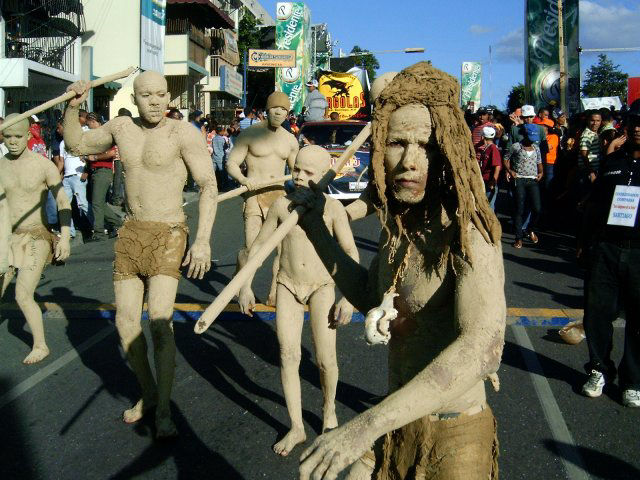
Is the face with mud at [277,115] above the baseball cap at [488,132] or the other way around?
the other way around

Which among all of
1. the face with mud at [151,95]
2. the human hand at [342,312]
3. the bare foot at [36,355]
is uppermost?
the face with mud at [151,95]

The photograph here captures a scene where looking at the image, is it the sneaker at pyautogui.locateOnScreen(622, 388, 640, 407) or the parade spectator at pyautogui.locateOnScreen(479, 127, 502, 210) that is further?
the parade spectator at pyautogui.locateOnScreen(479, 127, 502, 210)

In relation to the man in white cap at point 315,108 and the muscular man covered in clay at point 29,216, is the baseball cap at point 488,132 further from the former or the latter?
the muscular man covered in clay at point 29,216

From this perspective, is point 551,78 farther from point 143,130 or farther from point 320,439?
point 320,439

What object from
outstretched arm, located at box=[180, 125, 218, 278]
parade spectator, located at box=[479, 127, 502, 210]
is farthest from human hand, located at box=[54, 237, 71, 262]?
parade spectator, located at box=[479, 127, 502, 210]

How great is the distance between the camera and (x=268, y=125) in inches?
278

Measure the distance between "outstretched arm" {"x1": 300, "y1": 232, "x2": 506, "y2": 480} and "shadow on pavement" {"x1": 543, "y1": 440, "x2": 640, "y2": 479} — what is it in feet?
8.65

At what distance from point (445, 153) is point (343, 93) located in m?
24.6

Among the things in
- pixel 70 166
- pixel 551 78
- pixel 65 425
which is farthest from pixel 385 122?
pixel 551 78

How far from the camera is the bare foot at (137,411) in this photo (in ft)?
15.4

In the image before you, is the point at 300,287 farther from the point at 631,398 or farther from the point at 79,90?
the point at 631,398

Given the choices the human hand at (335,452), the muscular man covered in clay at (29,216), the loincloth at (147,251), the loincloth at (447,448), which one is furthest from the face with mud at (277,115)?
the human hand at (335,452)

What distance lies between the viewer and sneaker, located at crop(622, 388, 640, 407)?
16.0ft

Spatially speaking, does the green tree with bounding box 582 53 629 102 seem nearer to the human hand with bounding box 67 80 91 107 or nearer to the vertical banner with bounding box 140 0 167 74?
the vertical banner with bounding box 140 0 167 74
